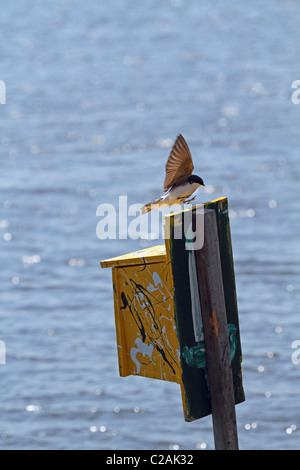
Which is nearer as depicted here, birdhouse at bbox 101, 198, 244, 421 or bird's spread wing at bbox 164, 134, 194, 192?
birdhouse at bbox 101, 198, 244, 421

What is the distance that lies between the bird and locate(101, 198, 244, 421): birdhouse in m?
0.27

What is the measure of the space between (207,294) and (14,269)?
9127 mm

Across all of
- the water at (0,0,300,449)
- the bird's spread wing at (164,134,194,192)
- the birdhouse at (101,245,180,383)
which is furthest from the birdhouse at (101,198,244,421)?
the water at (0,0,300,449)

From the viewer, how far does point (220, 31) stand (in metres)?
31.6

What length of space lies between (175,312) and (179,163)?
878mm

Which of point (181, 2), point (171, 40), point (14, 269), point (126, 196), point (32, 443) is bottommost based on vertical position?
point (32, 443)

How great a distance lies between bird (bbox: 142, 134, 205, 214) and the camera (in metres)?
5.56

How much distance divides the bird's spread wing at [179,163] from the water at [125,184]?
12.9 ft

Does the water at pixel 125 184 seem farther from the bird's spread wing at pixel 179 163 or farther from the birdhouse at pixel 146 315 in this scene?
the bird's spread wing at pixel 179 163

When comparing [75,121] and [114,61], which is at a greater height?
[114,61]

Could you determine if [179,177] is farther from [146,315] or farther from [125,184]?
[125,184]

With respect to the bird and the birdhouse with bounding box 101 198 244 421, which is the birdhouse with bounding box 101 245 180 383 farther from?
the bird

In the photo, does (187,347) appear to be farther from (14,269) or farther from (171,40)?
(171,40)

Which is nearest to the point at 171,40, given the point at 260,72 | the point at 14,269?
the point at 260,72
